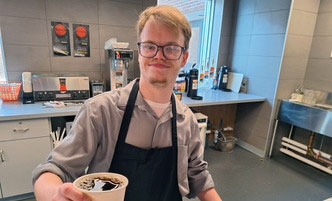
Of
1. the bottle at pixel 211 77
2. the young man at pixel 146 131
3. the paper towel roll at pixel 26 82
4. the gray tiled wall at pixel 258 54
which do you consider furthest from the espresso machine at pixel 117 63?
the gray tiled wall at pixel 258 54

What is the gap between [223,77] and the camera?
3.49 meters

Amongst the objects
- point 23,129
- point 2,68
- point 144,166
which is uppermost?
point 2,68

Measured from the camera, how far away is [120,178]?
0.57 meters

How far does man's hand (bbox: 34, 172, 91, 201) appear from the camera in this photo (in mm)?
486

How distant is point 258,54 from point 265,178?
178 cm

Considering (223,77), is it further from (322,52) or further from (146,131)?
(146,131)

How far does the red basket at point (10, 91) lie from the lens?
7.04 ft

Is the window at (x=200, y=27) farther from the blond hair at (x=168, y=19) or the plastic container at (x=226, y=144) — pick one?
the blond hair at (x=168, y=19)

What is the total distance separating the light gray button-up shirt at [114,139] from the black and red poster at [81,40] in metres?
1.99

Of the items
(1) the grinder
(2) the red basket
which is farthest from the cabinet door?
(1) the grinder

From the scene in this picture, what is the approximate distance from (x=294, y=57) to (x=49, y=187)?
3.24 meters

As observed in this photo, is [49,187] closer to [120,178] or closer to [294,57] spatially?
[120,178]

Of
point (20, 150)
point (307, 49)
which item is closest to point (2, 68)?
point (20, 150)

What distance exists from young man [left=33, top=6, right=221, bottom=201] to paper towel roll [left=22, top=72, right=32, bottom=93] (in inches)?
70.8
